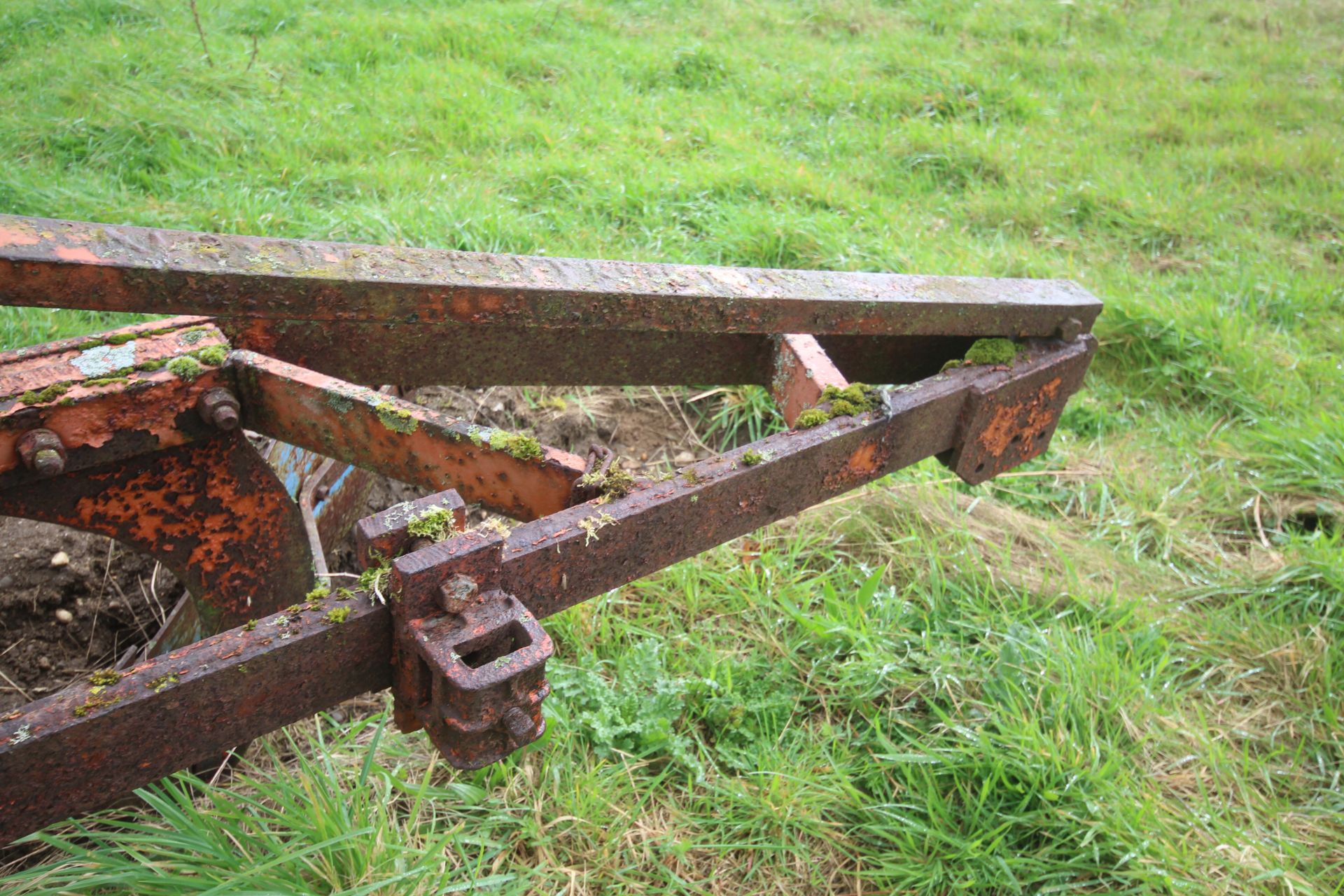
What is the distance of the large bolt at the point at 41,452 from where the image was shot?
151 cm

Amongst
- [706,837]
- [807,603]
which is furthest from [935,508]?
[706,837]

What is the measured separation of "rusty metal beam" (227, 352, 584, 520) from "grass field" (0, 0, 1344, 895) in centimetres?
63

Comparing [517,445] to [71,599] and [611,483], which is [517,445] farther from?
[71,599]

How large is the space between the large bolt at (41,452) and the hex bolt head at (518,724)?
83cm

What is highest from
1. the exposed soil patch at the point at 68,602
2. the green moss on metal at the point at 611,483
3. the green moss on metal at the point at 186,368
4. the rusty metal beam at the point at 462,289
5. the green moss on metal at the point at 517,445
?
the rusty metal beam at the point at 462,289

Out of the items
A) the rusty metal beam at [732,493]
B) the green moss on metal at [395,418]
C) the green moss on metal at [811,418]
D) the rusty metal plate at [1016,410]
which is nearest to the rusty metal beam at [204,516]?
the green moss on metal at [395,418]

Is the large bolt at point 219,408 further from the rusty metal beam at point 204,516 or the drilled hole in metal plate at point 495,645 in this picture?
the drilled hole in metal plate at point 495,645

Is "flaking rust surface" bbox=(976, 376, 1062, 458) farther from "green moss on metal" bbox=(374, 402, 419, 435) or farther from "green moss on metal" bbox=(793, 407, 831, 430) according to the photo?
"green moss on metal" bbox=(374, 402, 419, 435)

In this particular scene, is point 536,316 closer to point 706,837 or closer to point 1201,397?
point 706,837

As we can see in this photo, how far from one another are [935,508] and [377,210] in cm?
243

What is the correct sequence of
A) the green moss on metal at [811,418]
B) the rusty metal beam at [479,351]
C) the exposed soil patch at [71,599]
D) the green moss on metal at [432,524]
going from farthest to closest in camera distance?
the exposed soil patch at [71,599]
the green moss on metal at [811,418]
the rusty metal beam at [479,351]
the green moss on metal at [432,524]

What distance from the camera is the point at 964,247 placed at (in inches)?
179

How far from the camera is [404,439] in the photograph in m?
1.68

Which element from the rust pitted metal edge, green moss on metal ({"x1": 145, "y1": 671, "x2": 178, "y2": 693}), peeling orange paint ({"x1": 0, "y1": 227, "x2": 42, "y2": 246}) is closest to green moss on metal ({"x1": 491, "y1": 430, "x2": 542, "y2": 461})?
the rust pitted metal edge
